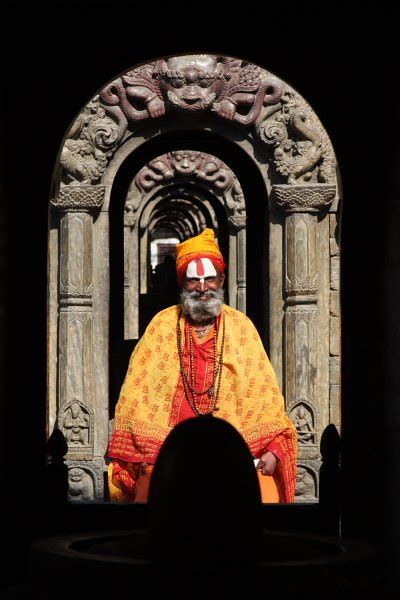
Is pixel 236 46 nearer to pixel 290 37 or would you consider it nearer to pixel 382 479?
pixel 290 37

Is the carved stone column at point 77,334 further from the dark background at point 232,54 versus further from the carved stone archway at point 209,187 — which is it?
the dark background at point 232,54

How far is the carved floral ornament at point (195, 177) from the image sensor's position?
16.3 metres

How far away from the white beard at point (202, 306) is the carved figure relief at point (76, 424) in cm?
287

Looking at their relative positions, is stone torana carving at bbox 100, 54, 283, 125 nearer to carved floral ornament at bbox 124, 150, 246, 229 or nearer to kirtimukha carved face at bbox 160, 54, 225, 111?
kirtimukha carved face at bbox 160, 54, 225, 111

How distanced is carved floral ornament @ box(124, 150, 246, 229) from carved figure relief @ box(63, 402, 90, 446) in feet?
13.7

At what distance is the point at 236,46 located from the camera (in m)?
7.78

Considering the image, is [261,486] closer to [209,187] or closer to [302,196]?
[302,196]

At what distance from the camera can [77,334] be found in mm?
12695

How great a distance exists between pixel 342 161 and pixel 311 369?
16.8 feet

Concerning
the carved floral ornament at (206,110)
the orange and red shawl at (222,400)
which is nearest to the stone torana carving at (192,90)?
the carved floral ornament at (206,110)

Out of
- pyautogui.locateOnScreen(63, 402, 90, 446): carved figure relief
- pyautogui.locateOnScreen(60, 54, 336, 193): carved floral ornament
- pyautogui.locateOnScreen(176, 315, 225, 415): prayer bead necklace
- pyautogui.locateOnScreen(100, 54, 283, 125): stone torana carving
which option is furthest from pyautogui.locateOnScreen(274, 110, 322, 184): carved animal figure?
pyautogui.locateOnScreen(176, 315, 225, 415): prayer bead necklace

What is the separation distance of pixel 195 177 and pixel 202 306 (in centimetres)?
662

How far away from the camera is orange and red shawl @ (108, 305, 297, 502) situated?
948 centimetres

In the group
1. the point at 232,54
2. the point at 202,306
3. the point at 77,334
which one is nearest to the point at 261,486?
the point at 202,306
